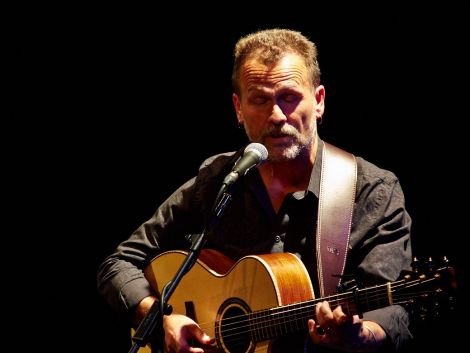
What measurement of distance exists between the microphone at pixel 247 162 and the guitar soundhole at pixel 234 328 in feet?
2.20

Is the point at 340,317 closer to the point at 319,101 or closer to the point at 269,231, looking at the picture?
the point at 269,231

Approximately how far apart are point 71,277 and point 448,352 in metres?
2.43

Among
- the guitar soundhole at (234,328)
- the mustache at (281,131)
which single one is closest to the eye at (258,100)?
the mustache at (281,131)

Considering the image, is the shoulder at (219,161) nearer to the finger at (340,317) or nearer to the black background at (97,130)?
the black background at (97,130)

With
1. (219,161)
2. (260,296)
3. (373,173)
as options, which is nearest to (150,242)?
(219,161)

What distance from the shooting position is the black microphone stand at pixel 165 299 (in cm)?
216

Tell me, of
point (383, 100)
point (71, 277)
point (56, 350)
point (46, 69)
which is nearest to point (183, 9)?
point (46, 69)

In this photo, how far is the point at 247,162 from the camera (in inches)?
93.9

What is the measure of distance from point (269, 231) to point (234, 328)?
552 mm

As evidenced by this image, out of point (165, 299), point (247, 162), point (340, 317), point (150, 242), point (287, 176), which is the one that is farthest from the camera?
point (150, 242)

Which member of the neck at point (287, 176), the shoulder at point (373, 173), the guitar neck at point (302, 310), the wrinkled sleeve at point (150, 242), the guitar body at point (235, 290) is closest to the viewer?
the guitar neck at point (302, 310)

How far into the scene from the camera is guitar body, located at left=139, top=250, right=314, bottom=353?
2562 mm

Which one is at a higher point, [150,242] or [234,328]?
[150,242]

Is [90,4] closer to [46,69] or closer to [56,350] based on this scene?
[46,69]
